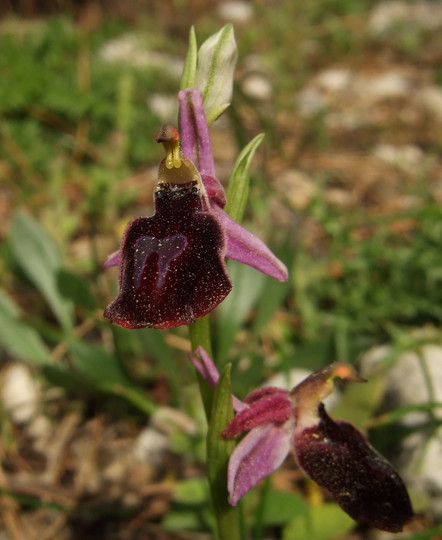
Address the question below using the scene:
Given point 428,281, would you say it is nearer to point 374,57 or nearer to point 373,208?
point 373,208

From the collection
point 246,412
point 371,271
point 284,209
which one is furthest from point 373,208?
point 246,412

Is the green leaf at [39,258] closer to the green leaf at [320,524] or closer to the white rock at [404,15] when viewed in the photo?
the green leaf at [320,524]

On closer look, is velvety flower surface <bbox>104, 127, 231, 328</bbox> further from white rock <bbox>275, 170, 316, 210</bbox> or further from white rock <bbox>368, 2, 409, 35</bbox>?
white rock <bbox>368, 2, 409, 35</bbox>

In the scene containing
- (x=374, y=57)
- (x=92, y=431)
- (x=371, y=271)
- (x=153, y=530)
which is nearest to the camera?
(x=153, y=530)

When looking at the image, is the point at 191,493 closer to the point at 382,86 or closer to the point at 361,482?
the point at 361,482

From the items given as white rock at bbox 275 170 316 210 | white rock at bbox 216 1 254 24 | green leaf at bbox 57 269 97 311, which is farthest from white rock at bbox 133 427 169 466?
white rock at bbox 216 1 254 24

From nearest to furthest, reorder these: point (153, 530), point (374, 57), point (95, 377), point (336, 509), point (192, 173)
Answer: point (192, 173), point (336, 509), point (153, 530), point (95, 377), point (374, 57)
